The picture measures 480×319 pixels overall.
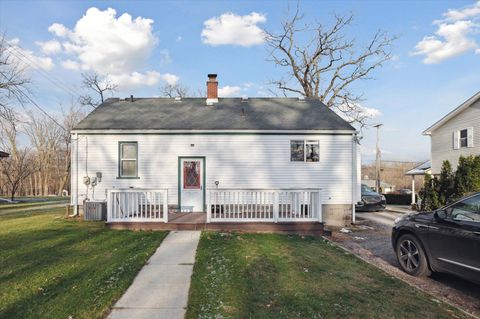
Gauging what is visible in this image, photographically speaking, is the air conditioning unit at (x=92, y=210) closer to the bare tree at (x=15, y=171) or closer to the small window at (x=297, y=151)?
the small window at (x=297, y=151)

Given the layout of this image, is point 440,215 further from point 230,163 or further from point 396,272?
point 230,163

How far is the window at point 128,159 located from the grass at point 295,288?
5.83 meters

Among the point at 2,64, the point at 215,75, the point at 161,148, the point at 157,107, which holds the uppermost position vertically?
the point at 2,64

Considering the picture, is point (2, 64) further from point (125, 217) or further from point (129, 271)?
point (129, 271)

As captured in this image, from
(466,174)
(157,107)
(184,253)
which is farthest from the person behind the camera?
(157,107)

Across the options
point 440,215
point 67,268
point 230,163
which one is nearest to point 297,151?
point 230,163

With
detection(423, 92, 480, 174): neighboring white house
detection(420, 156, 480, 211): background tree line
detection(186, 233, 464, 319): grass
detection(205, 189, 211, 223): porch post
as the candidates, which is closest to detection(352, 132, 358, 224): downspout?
detection(420, 156, 480, 211): background tree line

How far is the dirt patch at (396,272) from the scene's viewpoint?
4.61m

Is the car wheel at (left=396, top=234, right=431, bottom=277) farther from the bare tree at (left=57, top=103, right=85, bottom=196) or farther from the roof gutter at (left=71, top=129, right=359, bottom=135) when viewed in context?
the bare tree at (left=57, top=103, right=85, bottom=196)

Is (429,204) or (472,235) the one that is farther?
(429,204)

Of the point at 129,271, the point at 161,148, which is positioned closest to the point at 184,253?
the point at 129,271

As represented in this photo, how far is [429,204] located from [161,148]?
11.9 m

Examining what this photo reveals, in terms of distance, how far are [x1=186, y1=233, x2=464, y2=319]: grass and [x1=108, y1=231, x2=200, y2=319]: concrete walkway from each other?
172 mm

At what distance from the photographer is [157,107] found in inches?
545
